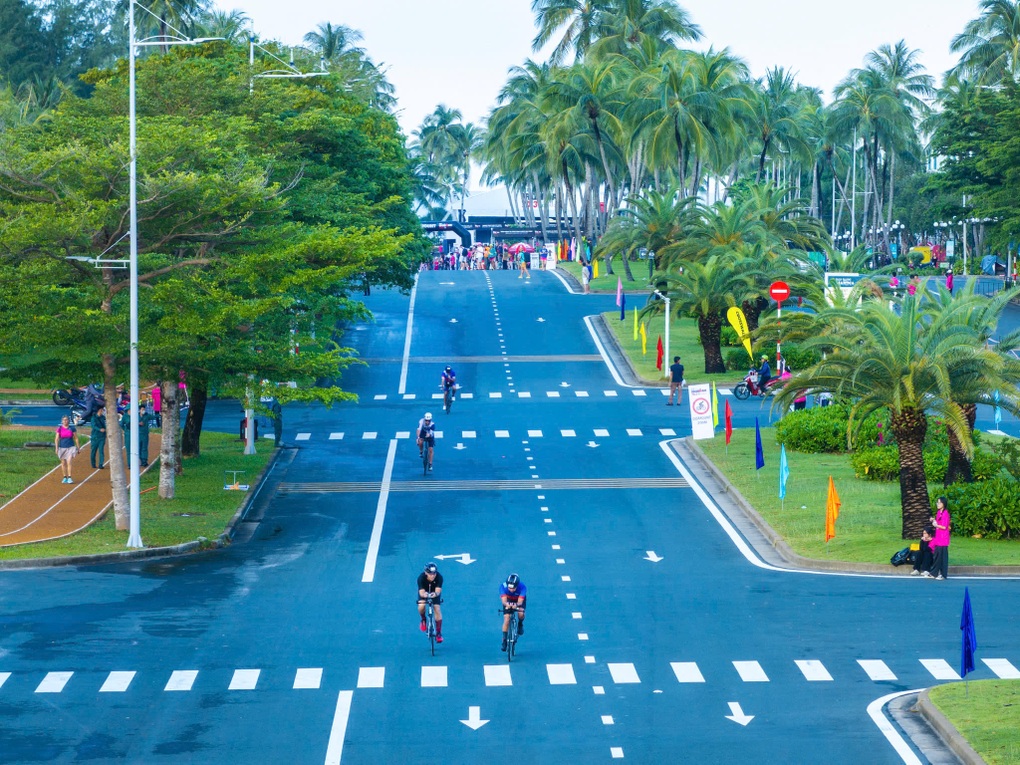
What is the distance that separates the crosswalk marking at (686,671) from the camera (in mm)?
21172

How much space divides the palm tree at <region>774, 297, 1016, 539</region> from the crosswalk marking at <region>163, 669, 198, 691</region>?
46.8 feet

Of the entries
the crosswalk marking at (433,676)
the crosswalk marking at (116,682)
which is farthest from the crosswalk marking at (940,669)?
the crosswalk marking at (116,682)

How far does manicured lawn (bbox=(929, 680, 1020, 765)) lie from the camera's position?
1709 centimetres

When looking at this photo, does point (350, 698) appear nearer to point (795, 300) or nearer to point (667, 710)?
point (667, 710)

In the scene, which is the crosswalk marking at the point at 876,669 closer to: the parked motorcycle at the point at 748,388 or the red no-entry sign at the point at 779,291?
the parked motorcycle at the point at 748,388

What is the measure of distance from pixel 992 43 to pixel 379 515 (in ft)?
268

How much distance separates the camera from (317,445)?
4566 centimetres

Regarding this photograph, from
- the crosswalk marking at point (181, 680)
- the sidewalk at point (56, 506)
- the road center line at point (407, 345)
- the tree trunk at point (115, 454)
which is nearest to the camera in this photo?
the crosswalk marking at point (181, 680)

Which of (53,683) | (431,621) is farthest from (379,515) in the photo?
(53,683)

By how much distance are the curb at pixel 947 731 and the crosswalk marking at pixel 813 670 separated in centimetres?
165

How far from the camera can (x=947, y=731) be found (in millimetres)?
18094

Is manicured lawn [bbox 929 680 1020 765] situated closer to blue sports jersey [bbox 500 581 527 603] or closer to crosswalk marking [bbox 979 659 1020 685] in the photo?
crosswalk marking [bbox 979 659 1020 685]

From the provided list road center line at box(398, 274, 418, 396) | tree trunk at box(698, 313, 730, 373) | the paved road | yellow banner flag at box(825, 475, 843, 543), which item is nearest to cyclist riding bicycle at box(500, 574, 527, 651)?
the paved road

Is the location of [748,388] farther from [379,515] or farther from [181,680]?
[181,680]
